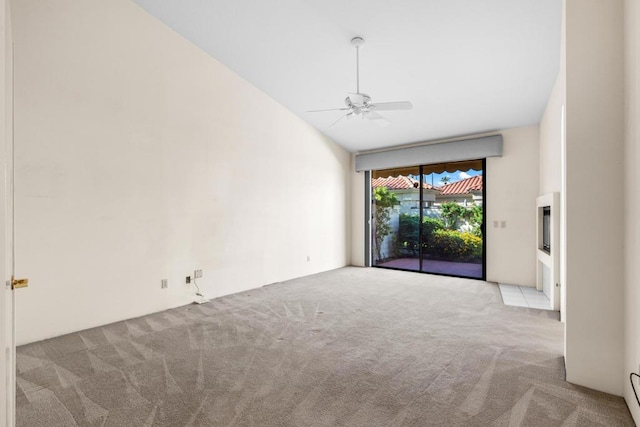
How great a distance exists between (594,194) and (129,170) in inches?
174

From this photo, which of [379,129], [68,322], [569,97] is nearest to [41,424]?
[68,322]

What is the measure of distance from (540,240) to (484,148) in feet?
5.78

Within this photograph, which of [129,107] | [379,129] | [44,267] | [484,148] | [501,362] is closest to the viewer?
[501,362]

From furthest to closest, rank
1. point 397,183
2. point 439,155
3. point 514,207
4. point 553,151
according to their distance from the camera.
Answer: point 397,183, point 439,155, point 514,207, point 553,151

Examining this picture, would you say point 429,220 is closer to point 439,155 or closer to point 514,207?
point 439,155

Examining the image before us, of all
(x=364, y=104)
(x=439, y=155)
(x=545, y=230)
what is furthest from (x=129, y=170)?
(x=545, y=230)

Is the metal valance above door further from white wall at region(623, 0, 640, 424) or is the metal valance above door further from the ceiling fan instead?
white wall at region(623, 0, 640, 424)

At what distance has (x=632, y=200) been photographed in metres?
1.99

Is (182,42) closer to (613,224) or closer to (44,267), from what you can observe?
(44,267)

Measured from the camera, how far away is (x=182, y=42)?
4.38 meters

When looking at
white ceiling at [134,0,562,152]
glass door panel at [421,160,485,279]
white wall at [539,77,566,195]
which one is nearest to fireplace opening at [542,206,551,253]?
white wall at [539,77,566,195]

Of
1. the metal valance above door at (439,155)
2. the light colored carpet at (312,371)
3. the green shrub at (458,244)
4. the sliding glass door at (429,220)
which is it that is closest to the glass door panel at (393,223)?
the sliding glass door at (429,220)

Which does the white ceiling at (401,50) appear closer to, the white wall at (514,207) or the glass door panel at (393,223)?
the white wall at (514,207)

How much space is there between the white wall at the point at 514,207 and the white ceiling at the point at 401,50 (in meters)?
0.43
